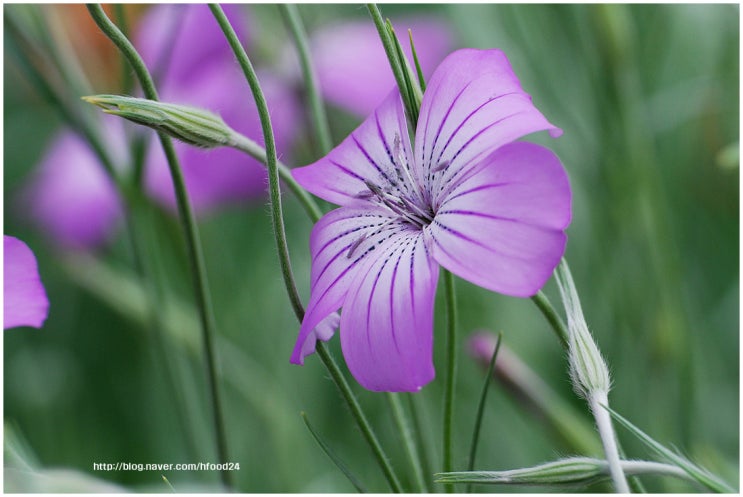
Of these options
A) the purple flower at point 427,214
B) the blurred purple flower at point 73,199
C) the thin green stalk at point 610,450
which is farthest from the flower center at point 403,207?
the blurred purple flower at point 73,199

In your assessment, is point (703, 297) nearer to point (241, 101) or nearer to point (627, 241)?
point (627, 241)

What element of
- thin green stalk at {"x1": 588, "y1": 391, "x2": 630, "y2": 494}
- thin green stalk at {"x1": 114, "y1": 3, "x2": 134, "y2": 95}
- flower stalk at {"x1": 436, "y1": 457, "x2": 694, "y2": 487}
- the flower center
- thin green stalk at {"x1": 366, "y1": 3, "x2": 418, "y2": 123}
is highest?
thin green stalk at {"x1": 114, "y1": 3, "x2": 134, "y2": 95}

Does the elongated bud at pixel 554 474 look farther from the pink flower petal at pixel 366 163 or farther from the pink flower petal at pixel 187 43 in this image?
the pink flower petal at pixel 187 43

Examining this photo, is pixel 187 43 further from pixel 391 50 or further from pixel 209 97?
pixel 391 50

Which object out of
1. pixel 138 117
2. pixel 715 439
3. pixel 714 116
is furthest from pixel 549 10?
pixel 138 117

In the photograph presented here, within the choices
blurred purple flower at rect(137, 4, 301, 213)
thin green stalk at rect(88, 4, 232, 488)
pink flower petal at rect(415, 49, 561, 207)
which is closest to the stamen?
pink flower petal at rect(415, 49, 561, 207)

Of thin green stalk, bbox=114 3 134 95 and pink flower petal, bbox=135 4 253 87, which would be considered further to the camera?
pink flower petal, bbox=135 4 253 87

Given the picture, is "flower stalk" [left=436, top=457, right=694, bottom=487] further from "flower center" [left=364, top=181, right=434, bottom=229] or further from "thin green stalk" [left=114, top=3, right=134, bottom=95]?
"thin green stalk" [left=114, top=3, right=134, bottom=95]
